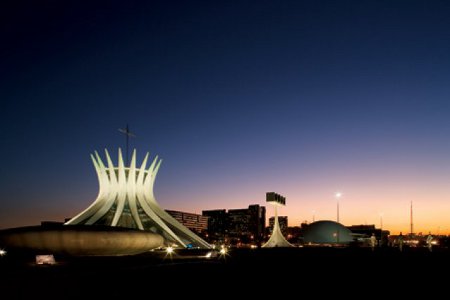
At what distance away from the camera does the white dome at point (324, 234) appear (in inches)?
3578

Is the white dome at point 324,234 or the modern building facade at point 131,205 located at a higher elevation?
the modern building facade at point 131,205

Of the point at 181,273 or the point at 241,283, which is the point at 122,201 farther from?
the point at 241,283

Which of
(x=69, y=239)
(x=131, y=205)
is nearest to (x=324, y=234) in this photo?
(x=131, y=205)

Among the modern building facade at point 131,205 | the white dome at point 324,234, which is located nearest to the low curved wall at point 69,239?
the modern building facade at point 131,205

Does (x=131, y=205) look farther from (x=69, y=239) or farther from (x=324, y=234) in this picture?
(x=324, y=234)

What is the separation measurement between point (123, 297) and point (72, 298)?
1067 millimetres

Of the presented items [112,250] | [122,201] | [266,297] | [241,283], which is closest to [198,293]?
[266,297]

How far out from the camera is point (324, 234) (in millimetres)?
91375

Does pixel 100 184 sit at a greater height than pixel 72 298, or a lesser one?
greater

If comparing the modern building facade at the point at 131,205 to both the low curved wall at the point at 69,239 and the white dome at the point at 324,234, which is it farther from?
the white dome at the point at 324,234

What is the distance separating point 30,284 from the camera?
34.7 feet

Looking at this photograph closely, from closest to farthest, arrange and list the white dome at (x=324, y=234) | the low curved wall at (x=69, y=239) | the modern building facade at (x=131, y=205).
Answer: the low curved wall at (x=69, y=239), the modern building facade at (x=131, y=205), the white dome at (x=324, y=234)

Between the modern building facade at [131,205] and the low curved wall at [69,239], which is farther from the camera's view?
the modern building facade at [131,205]

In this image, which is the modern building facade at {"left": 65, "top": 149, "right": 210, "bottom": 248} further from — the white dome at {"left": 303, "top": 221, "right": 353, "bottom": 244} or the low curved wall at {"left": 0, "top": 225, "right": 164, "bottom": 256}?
the white dome at {"left": 303, "top": 221, "right": 353, "bottom": 244}
